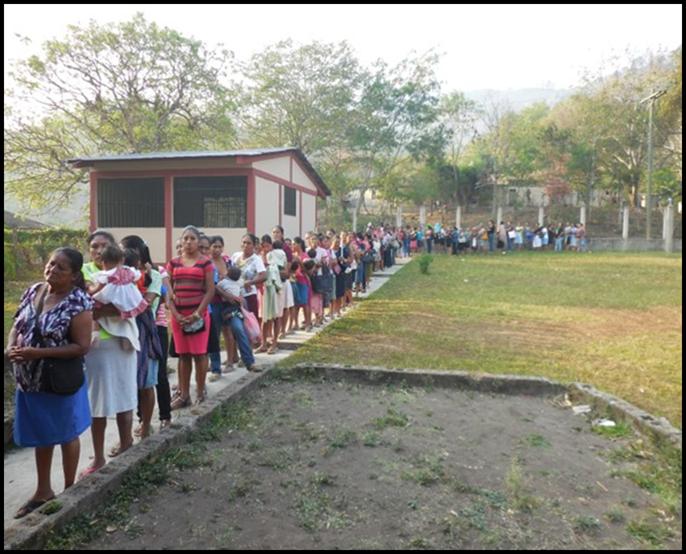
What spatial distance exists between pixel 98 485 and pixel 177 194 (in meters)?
12.7

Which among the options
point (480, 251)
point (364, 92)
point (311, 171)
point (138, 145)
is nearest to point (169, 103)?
point (138, 145)

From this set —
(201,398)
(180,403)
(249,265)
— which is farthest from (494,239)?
(180,403)

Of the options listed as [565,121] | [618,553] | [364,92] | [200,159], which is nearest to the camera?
[618,553]

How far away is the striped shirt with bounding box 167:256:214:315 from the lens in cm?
496

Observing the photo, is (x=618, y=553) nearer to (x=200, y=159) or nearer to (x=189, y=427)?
(x=189, y=427)

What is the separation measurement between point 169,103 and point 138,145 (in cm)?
207

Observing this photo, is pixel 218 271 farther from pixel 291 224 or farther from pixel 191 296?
pixel 291 224

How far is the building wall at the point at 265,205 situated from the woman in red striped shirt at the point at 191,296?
9.97 m

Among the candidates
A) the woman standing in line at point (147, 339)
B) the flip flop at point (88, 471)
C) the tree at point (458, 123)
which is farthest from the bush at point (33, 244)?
the tree at point (458, 123)

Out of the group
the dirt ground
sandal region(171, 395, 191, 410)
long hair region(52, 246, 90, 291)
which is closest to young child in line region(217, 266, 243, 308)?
sandal region(171, 395, 191, 410)

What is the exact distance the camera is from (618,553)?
288cm

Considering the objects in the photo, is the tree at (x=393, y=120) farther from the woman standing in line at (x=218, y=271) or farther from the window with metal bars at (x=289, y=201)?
the woman standing in line at (x=218, y=271)

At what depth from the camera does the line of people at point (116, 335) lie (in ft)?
10.7

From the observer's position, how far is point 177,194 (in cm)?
1516
